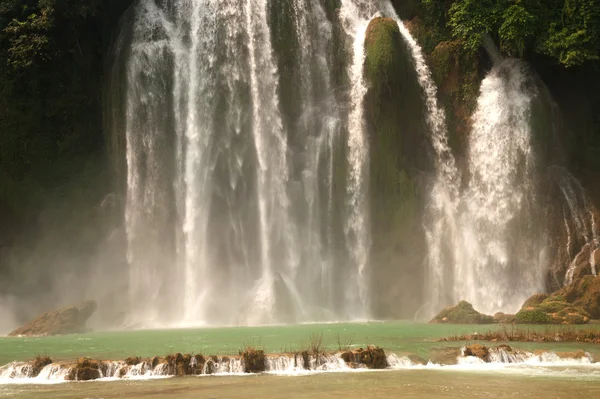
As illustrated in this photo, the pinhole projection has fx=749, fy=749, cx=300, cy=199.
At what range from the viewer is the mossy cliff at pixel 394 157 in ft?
123

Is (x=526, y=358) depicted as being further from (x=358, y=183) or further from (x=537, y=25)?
(x=537, y=25)

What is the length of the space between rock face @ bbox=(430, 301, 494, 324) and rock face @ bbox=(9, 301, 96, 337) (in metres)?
15.3

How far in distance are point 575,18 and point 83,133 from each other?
1031 inches

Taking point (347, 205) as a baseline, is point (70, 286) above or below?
below

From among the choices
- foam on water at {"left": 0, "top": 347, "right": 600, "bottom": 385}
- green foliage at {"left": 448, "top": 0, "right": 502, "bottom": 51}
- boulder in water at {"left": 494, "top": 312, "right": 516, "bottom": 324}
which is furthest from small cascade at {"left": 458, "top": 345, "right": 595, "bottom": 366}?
green foliage at {"left": 448, "top": 0, "right": 502, "bottom": 51}

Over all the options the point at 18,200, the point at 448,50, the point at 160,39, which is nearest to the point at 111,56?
the point at 160,39

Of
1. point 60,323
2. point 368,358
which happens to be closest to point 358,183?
point 60,323

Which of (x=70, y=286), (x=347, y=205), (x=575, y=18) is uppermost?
(x=575, y=18)

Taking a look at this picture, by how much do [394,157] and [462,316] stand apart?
11366mm

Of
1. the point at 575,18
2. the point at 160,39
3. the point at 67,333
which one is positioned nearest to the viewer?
the point at 67,333

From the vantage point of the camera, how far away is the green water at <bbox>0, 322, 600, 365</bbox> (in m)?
20.1

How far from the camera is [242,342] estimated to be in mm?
22438

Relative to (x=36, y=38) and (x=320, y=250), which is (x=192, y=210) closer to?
(x=320, y=250)

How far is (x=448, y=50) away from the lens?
3944cm
